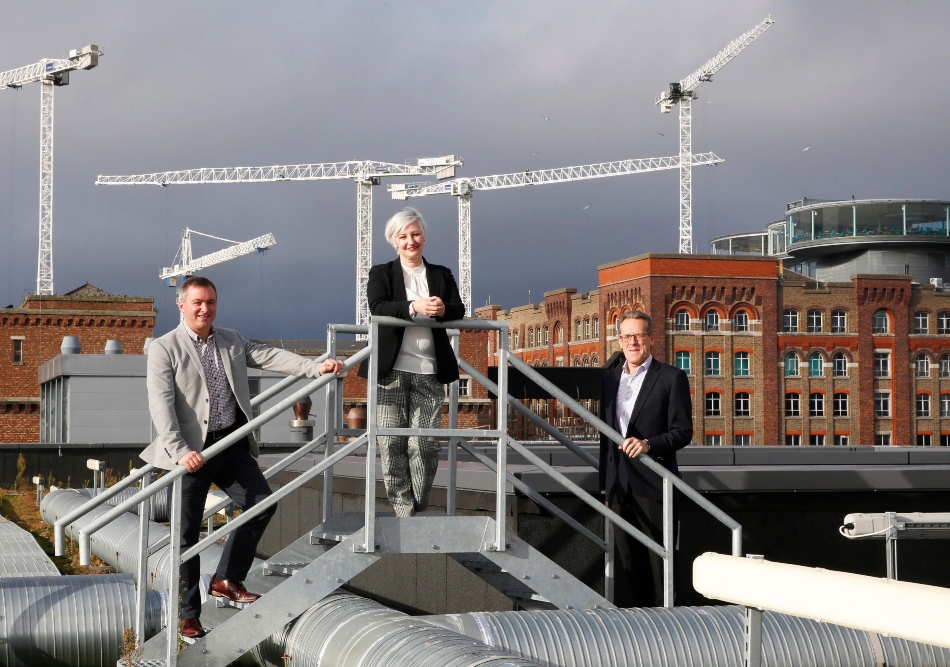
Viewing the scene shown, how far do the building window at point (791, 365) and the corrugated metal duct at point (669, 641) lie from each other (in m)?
69.7

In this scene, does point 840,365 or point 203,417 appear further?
point 840,365

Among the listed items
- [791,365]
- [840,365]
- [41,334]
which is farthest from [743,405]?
[41,334]

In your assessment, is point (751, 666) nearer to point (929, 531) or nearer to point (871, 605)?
point (871, 605)

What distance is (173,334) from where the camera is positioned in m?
5.29

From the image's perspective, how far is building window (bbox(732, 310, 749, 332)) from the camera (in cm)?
7219

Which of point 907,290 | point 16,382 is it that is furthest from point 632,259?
point 16,382

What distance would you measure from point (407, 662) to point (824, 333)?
7283 centimetres

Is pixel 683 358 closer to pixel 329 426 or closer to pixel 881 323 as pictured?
pixel 881 323

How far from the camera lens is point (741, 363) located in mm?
71625

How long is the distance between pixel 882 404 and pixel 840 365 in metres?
3.97

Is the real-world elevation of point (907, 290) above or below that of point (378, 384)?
above

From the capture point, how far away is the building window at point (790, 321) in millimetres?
73000

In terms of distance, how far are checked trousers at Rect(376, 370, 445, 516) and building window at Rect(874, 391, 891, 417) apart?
7255 cm

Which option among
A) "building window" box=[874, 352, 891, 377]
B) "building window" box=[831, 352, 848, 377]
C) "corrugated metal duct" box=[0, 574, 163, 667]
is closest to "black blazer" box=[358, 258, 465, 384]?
"corrugated metal duct" box=[0, 574, 163, 667]
